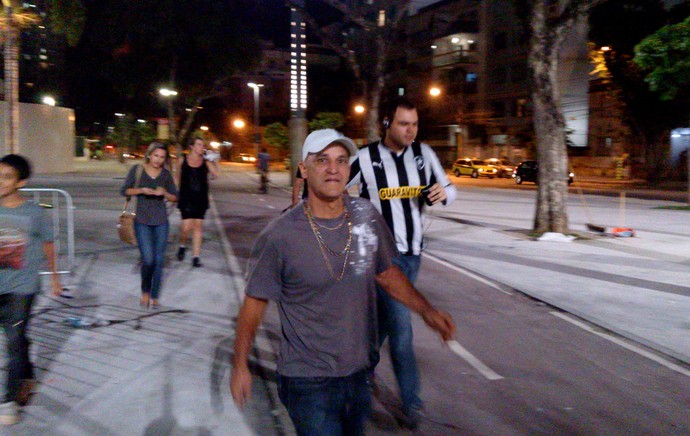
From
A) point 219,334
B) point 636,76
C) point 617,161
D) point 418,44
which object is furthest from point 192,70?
point 219,334

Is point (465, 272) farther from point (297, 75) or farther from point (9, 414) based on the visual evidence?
point (297, 75)

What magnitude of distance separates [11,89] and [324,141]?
34.2 feet

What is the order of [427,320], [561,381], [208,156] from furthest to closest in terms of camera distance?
[208,156], [561,381], [427,320]

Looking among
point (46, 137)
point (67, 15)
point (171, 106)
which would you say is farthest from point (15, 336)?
point (171, 106)

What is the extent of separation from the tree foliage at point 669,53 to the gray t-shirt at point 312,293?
16776mm

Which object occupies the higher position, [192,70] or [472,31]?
[472,31]

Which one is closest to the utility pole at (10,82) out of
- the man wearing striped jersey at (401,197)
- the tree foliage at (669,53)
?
the man wearing striped jersey at (401,197)

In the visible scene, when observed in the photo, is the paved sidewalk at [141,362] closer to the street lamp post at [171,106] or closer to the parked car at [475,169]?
the street lamp post at [171,106]

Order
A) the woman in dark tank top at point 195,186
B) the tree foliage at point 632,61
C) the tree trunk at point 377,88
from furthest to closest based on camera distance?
the tree foliage at point 632,61
the tree trunk at point 377,88
the woman in dark tank top at point 195,186

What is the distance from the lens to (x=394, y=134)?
4.44 metres

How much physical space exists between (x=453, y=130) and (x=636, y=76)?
96.6 feet

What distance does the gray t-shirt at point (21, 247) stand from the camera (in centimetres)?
430

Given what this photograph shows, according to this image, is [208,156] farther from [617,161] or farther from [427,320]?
[617,161]

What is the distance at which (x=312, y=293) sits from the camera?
2.72 metres
